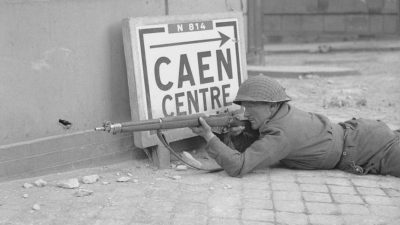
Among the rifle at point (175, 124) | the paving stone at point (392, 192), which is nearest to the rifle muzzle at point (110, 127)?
the rifle at point (175, 124)

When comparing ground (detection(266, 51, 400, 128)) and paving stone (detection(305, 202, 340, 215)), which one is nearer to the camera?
paving stone (detection(305, 202, 340, 215))

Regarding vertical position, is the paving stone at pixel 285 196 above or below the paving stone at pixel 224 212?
below

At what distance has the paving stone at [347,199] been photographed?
3717mm

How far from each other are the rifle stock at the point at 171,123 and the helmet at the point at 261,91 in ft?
0.54

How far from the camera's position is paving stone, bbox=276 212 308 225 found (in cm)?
337

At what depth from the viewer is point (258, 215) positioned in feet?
11.4

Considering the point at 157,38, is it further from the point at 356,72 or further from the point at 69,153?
the point at 356,72

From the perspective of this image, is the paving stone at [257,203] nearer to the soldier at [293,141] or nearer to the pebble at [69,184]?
the soldier at [293,141]

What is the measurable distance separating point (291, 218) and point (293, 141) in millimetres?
841

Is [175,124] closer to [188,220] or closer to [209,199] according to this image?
[209,199]

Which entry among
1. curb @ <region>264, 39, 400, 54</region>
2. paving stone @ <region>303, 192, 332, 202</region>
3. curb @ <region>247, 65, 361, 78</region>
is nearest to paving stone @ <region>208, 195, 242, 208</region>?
paving stone @ <region>303, 192, 332, 202</region>

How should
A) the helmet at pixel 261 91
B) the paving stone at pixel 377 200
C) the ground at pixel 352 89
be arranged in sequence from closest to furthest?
the paving stone at pixel 377 200
the helmet at pixel 261 91
the ground at pixel 352 89

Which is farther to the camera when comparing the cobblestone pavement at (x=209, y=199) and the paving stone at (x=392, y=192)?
the paving stone at (x=392, y=192)

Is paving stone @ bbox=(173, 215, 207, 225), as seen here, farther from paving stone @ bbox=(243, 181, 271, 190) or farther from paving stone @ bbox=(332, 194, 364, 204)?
paving stone @ bbox=(332, 194, 364, 204)
